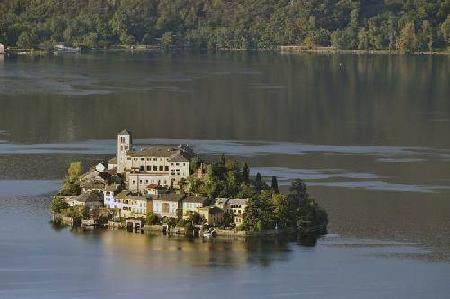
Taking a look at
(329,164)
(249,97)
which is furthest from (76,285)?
(249,97)

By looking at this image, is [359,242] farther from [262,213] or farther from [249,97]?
[249,97]

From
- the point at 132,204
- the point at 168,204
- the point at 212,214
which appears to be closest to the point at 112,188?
the point at 132,204

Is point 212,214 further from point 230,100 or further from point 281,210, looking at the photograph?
point 230,100

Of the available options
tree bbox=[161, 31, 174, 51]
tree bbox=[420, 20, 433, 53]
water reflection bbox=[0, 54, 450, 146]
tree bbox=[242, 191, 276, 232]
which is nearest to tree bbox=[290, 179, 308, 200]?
tree bbox=[242, 191, 276, 232]

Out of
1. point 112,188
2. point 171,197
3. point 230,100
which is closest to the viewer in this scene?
point 171,197

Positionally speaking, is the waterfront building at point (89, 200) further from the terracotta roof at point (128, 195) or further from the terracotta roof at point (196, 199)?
the terracotta roof at point (196, 199)

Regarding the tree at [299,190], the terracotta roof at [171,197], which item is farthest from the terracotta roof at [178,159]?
the tree at [299,190]
